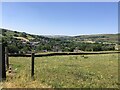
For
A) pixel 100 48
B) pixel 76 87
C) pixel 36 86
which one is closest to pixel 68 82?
pixel 76 87

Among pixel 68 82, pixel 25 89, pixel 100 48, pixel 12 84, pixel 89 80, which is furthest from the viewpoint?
pixel 100 48

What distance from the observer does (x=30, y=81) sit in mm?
13047

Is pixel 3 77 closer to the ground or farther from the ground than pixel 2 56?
closer to the ground

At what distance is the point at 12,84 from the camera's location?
1231 cm

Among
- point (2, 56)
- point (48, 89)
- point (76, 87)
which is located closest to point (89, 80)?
point (76, 87)

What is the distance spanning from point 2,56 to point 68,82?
3.09 metres

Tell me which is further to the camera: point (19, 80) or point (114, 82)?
point (114, 82)

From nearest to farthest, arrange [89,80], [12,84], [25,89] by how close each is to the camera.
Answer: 1. [25,89]
2. [12,84]
3. [89,80]

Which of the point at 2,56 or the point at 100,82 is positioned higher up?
the point at 2,56

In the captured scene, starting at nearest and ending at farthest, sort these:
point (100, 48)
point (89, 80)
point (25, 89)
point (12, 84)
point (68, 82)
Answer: point (25, 89), point (12, 84), point (68, 82), point (89, 80), point (100, 48)

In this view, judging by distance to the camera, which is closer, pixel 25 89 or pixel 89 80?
pixel 25 89

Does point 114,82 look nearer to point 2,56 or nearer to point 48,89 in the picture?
point 48,89

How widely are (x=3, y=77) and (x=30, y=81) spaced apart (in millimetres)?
1138

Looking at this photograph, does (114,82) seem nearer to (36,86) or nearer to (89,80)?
(89,80)
